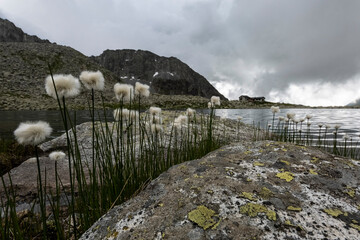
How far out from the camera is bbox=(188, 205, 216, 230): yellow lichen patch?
Answer: 1336 mm

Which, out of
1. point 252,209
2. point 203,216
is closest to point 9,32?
point 203,216

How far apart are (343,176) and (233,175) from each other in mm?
1182

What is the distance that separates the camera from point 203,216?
55.6 inches


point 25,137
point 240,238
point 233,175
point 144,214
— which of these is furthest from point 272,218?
point 25,137

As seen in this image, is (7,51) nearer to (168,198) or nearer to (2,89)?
(2,89)

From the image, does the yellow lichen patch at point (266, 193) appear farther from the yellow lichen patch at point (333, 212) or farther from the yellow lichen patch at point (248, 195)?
the yellow lichen patch at point (333, 212)

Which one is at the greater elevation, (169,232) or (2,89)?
(2,89)

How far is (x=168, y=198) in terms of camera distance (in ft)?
5.60

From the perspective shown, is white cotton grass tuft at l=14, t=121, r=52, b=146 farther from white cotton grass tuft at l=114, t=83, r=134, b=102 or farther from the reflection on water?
the reflection on water

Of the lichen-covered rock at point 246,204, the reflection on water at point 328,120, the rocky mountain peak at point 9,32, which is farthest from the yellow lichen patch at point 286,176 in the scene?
the rocky mountain peak at point 9,32

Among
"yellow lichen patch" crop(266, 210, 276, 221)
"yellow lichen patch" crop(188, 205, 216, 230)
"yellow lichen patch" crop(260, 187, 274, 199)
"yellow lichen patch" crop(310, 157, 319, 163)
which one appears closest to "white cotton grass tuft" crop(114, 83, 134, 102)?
"yellow lichen patch" crop(188, 205, 216, 230)

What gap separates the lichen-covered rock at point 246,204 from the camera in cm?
128

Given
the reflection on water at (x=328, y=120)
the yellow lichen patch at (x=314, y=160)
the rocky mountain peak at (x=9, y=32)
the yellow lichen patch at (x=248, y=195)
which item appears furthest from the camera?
the rocky mountain peak at (x=9, y=32)

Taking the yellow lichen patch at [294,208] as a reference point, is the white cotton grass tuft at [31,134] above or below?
above
